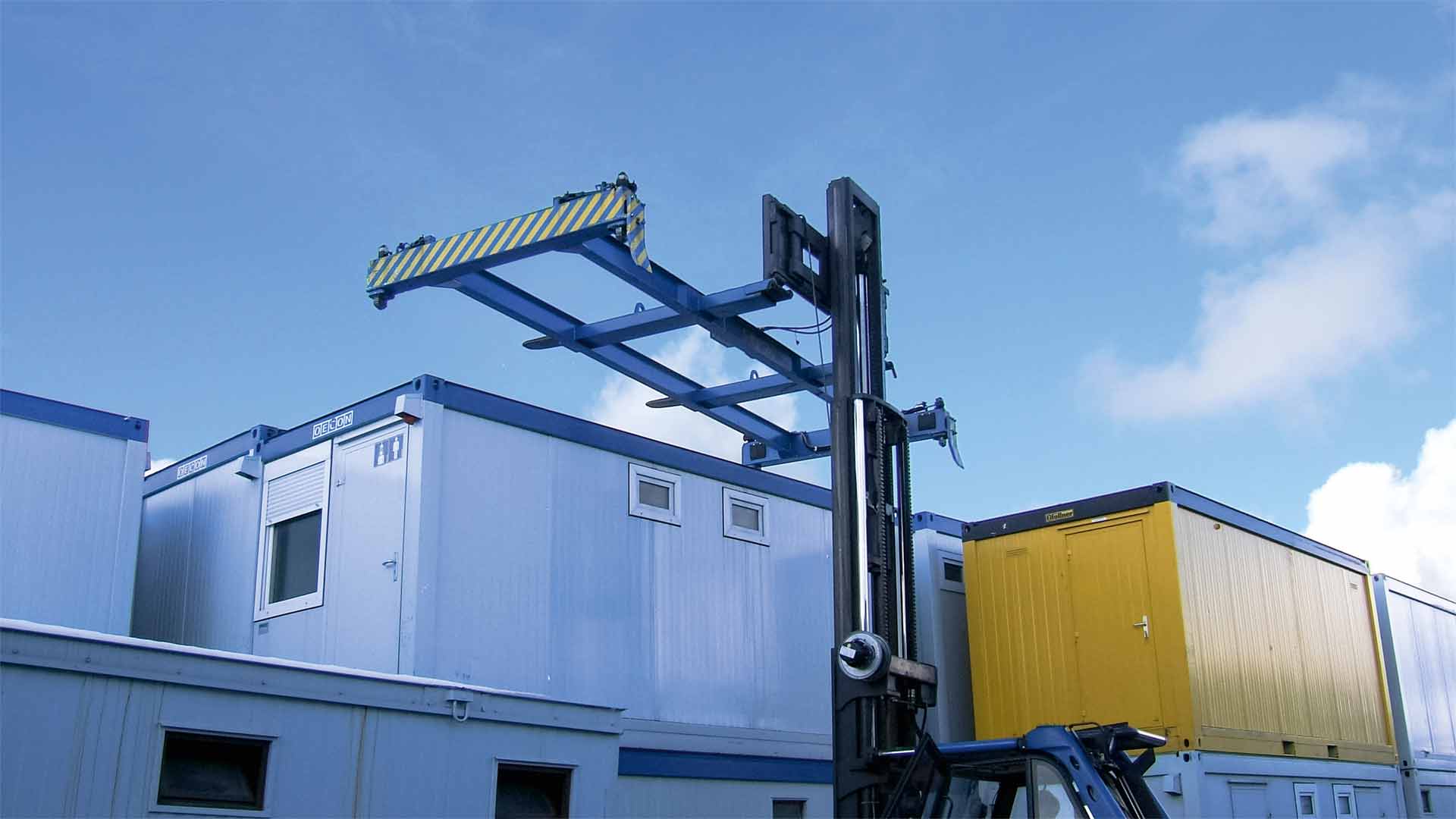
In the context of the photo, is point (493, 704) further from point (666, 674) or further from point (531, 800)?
point (666, 674)

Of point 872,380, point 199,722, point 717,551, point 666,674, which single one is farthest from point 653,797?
point 199,722

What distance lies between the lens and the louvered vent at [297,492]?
10.8m

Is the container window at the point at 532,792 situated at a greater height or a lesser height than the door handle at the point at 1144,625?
lesser

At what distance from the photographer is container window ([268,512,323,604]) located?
10.7 m

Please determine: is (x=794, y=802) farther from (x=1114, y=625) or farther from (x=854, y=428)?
(x=854, y=428)

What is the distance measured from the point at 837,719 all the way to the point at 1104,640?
177 inches

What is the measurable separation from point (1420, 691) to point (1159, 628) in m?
5.63

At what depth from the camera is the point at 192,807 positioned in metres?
6.05

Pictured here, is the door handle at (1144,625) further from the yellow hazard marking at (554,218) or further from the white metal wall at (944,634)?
the yellow hazard marking at (554,218)

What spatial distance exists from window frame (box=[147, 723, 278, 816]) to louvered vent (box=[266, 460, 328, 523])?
14.9ft

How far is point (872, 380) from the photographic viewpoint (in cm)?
836

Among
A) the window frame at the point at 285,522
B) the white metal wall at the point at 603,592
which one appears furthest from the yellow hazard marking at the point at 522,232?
the window frame at the point at 285,522

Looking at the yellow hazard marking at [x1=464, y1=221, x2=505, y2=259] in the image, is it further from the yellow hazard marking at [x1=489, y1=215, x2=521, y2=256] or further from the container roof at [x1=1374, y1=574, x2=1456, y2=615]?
the container roof at [x1=1374, y1=574, x2=1456, y2=615]

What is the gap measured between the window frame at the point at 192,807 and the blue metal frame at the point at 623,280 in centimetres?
399
